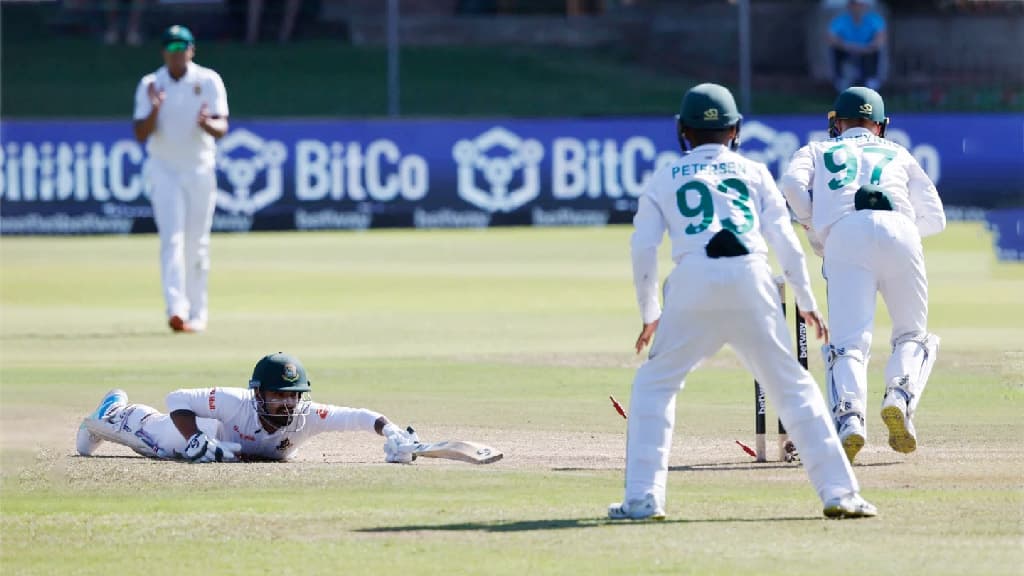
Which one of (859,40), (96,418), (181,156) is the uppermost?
(859,40)

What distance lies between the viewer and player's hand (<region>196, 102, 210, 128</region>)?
1662cm

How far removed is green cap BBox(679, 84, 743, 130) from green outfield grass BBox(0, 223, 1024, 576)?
5.56 ft

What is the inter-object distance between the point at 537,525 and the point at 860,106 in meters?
3.43

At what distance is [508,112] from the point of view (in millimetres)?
33438

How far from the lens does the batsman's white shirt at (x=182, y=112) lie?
16.7m

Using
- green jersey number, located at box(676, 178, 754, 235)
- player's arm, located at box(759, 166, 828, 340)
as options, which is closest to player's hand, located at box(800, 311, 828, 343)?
player's arm, located at box(759, 166, 828, 340)

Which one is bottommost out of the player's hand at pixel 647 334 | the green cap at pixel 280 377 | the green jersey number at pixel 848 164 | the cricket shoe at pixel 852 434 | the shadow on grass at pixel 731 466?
the shadow on grass at pixel 731 466

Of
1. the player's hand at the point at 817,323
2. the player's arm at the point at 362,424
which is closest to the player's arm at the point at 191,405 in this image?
the player's arm at the point at 362,424

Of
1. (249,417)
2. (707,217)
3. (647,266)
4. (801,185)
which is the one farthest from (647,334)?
(249,417)

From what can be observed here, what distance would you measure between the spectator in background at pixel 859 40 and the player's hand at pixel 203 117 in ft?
58.3

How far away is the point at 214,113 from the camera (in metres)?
16.7

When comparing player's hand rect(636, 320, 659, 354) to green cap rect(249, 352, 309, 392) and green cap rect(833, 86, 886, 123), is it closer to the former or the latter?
green cap rect(249, 352, 309, 392)

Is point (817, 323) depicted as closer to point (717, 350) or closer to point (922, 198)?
point (717, 350)

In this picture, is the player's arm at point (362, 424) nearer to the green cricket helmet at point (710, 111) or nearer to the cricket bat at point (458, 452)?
the cricket bat at point (458, 452)
